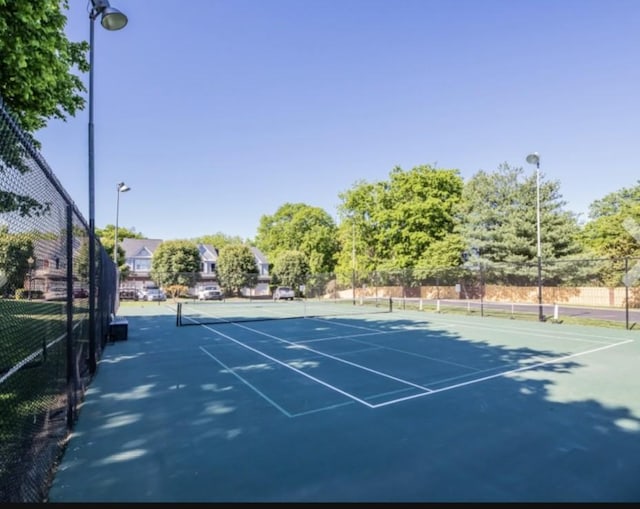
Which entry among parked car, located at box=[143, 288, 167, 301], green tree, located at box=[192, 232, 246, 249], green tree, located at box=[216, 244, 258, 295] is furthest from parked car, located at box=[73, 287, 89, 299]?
green tree, located at box=[192, 232, 246, 249]

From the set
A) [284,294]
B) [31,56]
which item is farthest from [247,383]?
[284,294]

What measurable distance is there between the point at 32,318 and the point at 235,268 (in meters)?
37.0

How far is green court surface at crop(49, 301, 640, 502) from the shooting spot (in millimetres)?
2832

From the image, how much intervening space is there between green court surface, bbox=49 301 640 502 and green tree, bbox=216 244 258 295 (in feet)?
98.3

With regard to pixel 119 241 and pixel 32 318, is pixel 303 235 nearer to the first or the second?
pixel 119 241

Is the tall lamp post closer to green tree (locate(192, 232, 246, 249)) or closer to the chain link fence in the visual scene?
the chain link fence

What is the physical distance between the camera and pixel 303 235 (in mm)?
54406

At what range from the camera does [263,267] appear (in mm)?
52469

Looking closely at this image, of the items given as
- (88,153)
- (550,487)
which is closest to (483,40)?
(88,153)

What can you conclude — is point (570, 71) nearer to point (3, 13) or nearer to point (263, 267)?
point (3, 13)

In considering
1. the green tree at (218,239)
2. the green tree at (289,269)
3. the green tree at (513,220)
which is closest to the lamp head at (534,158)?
the green tree at (513,220)

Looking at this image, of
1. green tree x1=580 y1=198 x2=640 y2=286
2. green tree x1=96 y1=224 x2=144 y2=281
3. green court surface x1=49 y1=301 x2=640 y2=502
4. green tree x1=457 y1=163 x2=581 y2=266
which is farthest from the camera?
green tree x1=96 y1=224 x2=144 y2=281

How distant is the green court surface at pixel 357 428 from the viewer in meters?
2.83

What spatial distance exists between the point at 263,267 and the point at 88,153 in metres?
46.4
